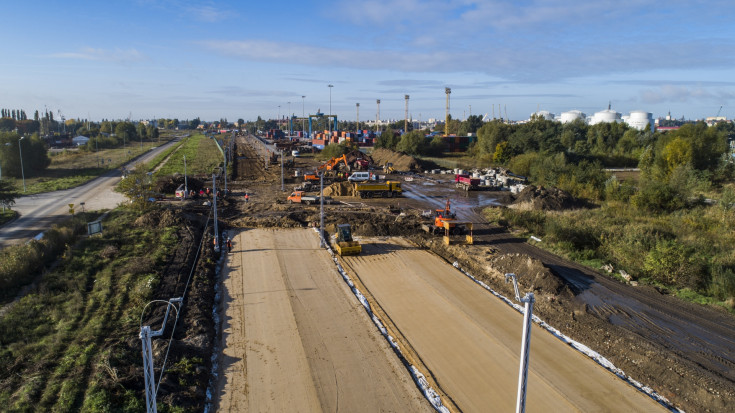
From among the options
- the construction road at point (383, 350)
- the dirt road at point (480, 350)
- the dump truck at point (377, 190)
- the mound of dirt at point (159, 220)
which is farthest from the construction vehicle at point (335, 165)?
the dirt road at point (480, 350)

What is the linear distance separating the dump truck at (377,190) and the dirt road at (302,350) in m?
17.3

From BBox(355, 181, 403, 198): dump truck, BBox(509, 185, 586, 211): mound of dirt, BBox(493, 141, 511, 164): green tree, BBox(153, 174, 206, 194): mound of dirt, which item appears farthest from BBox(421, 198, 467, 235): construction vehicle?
BBox(493, 141, 511, 164): green tree

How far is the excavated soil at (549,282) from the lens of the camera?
437 inches

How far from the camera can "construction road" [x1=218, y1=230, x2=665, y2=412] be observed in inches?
406

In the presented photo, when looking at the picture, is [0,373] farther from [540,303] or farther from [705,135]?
[705,135]

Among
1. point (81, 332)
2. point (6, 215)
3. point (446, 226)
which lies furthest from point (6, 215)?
point (446, 226)

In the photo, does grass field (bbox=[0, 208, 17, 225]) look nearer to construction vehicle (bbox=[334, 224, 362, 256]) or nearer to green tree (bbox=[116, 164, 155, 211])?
green tree (bbox=[116, 164, 155, 211])

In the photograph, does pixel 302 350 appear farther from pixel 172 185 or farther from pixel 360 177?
pixel 172 185

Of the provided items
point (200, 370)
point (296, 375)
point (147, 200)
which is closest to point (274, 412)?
point (296, 375)

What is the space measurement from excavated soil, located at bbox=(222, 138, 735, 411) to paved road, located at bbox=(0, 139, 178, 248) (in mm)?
9794

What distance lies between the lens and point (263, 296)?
16.0 metres

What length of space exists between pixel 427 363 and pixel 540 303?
6.21 meters

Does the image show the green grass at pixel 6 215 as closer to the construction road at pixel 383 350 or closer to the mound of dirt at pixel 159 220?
the mound of dirt at pixel 159 220

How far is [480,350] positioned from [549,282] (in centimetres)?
576
